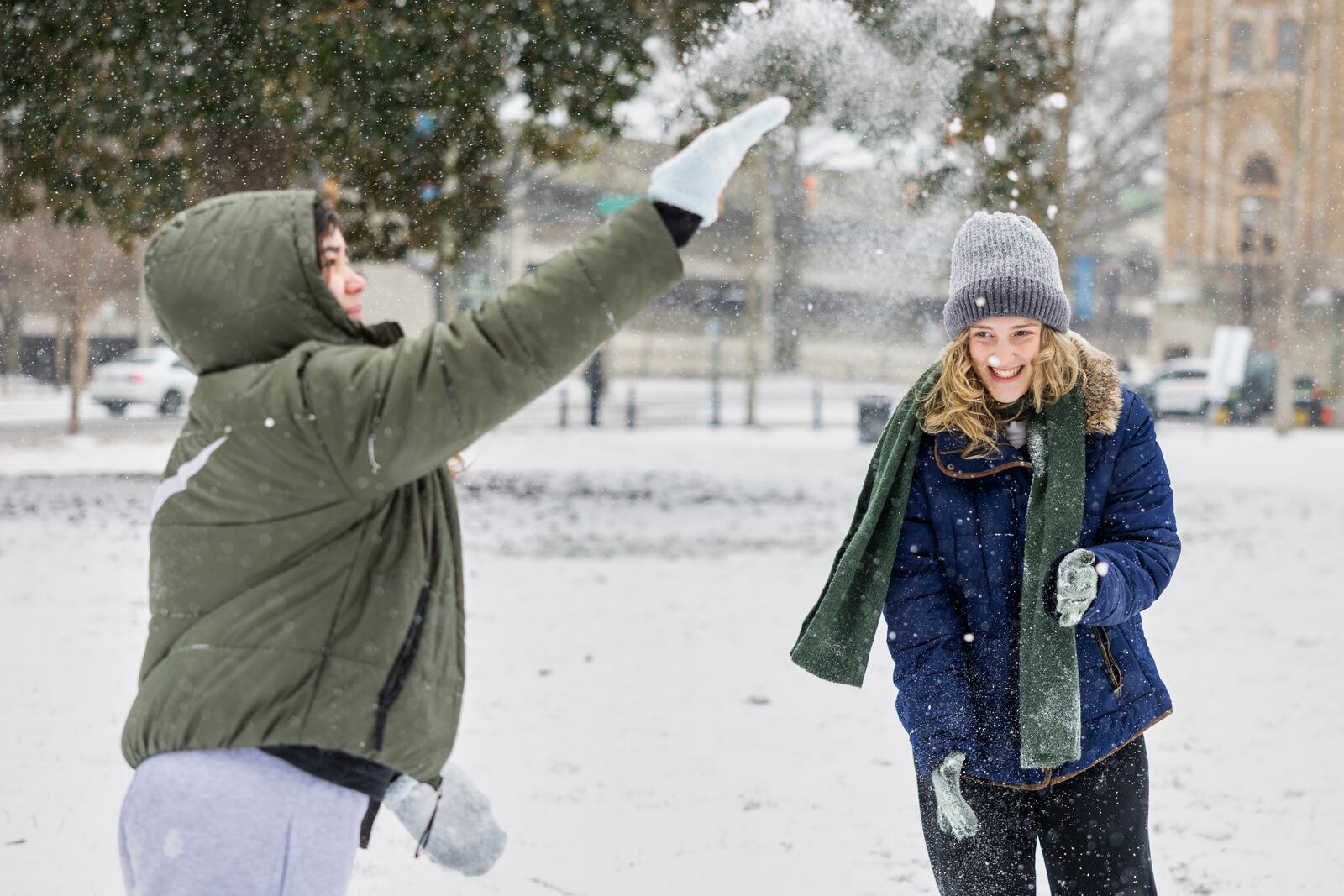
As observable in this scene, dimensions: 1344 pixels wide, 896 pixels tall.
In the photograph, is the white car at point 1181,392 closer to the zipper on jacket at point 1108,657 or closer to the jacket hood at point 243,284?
the zipper on jacket at point 1108,657

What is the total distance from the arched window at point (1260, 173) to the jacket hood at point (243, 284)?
123 ft

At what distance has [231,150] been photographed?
10.2m

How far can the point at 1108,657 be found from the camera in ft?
7.66

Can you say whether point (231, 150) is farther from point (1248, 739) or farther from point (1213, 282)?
point (1213, 282)

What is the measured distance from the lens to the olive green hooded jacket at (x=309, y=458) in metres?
1.61

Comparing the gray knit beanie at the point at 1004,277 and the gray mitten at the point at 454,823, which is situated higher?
the gray knit beanie at the point at 1004,277

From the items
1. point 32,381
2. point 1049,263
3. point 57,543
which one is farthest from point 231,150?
point 32,381

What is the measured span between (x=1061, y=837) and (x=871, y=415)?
16.8 m

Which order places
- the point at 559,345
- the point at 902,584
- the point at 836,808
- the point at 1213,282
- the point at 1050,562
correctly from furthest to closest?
the point at 1213,282, the point at 836,808, the point at 902,584, the point at 1050,562, the point at 559,345

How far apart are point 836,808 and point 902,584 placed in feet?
6.66

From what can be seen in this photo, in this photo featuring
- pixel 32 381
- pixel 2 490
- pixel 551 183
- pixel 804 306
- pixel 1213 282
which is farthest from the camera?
pixel 1213 282

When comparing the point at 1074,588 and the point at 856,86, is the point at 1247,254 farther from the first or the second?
the point at 1074,588

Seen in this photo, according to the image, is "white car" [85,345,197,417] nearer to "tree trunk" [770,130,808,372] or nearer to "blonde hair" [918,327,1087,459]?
"tree trunk" [770,130,808,372]

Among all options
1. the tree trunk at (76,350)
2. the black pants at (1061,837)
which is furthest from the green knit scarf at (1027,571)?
the tree trunk at (76,350)
